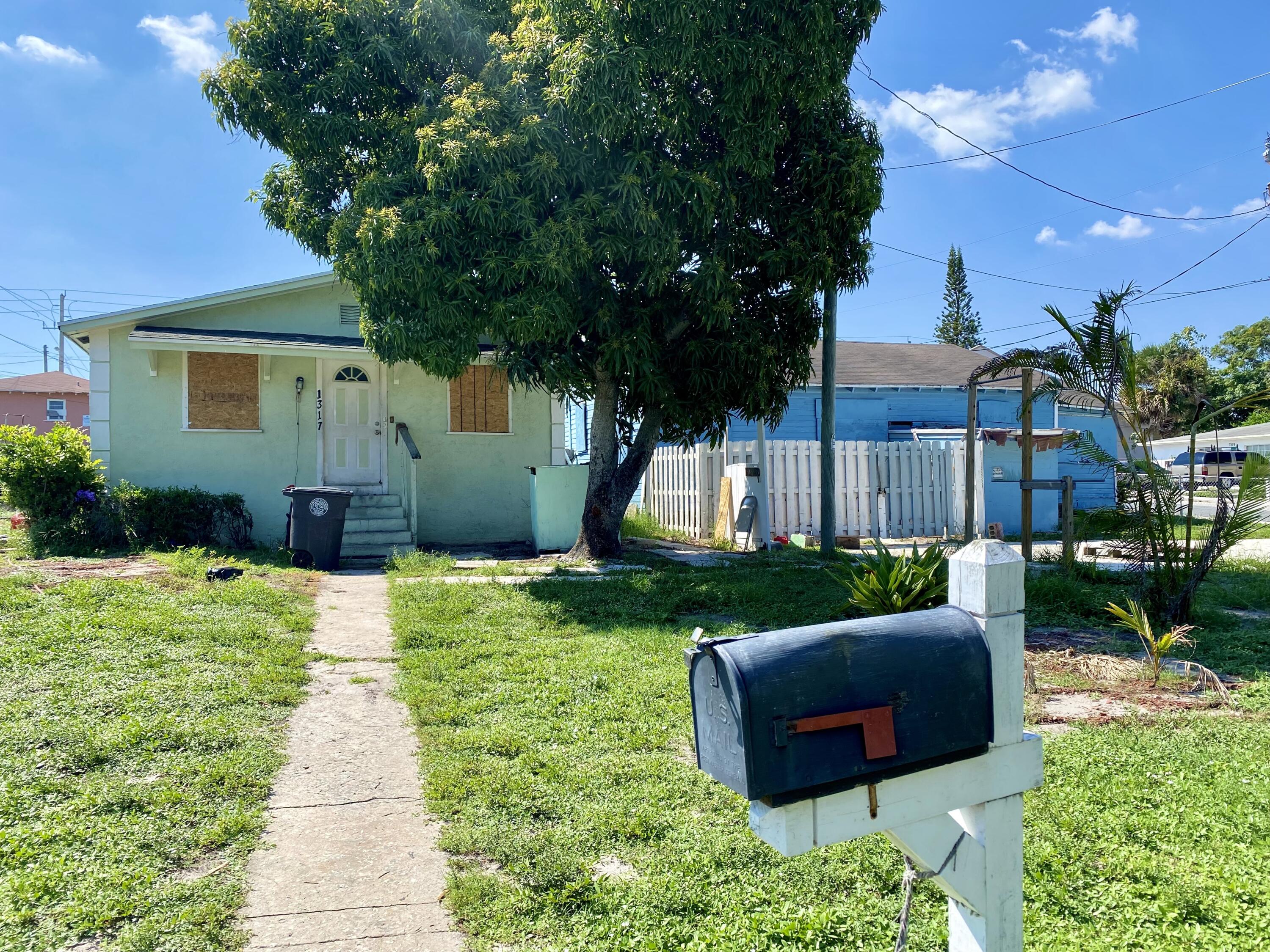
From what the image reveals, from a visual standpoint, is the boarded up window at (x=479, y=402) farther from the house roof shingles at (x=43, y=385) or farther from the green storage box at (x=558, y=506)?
the house roof shingles at (x=43, y=385)

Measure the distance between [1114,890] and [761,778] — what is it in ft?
6.85

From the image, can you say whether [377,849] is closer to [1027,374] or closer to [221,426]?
[1027,374]

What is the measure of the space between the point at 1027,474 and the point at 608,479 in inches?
199

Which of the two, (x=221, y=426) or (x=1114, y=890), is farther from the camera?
(x=221, y=426)

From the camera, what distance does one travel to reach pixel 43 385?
37031 millimetres

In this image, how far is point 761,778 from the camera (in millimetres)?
1427

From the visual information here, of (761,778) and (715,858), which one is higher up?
(761,778)

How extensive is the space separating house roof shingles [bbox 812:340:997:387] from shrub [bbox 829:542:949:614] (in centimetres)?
1369

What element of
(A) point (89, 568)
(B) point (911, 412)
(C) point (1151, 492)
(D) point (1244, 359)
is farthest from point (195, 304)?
(D) point (1244, 359)

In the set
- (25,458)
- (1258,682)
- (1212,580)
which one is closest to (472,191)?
(25,458)

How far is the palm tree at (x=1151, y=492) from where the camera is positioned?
6.70 meters

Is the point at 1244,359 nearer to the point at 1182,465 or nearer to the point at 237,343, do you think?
the point at 1182,465

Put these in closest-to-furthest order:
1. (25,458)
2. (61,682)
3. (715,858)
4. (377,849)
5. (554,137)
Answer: (715,858) < (377,849) < (61,682) < (554,137) < (25,458)

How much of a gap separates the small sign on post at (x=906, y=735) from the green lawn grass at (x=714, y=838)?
1027mm
